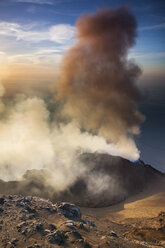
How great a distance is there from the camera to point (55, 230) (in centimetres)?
800

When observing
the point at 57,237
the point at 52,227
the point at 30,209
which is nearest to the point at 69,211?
the point at 30,209

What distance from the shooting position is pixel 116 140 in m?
29.0

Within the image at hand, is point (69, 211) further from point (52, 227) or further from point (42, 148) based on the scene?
point (42, 148)

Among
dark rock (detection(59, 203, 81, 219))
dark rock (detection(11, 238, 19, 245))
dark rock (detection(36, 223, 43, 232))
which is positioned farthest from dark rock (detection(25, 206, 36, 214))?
dark rock (detection(11, 238, 19, 245))

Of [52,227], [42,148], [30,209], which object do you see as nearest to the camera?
[52,227]

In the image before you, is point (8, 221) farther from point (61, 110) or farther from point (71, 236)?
point (61, 110)

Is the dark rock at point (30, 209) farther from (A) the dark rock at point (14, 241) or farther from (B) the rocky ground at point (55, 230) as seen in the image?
(A) the dark rock at point (14, 241)

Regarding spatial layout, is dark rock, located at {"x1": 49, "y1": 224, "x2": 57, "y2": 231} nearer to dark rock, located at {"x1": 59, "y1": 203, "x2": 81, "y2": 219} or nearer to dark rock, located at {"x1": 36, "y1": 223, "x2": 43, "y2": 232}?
dark rock, located at {"x1": 36, "y1": 223, "x2": 43, "y2": 232}

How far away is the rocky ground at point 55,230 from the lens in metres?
7.30

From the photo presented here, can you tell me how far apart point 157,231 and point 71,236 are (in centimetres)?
704

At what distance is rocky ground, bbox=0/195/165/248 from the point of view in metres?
7.30

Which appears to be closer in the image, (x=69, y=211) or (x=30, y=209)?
(x=30, y=209)

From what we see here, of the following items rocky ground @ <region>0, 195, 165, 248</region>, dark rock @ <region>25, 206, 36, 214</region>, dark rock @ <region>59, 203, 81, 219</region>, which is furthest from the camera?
dark rock @ <region>59, 203, 81, 219</region>

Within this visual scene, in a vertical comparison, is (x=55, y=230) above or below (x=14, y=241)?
above
